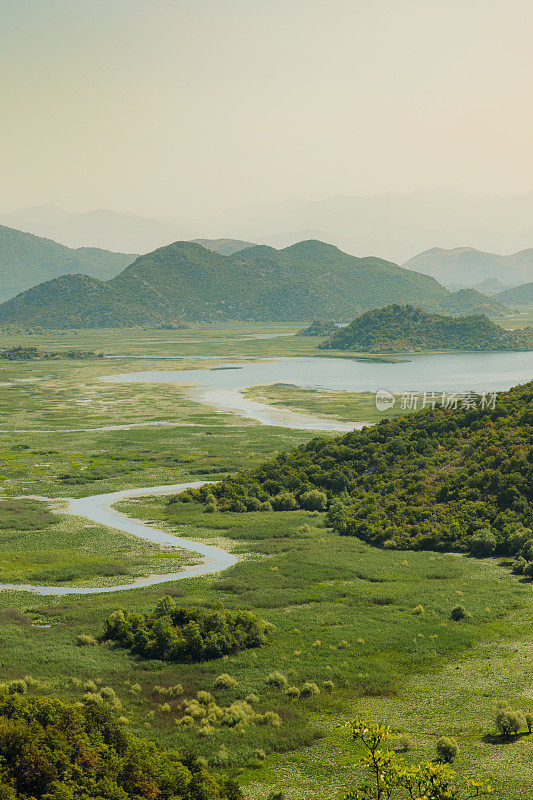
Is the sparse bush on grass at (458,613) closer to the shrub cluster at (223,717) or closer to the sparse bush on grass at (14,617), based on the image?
the shrub cluster at (223,717)

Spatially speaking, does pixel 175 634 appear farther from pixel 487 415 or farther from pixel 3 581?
pixel 487 415

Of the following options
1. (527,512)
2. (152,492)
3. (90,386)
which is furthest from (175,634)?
(90,386)

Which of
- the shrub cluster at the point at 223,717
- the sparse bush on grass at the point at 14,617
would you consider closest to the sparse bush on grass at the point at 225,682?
the shrub cluster at the point at 223,717

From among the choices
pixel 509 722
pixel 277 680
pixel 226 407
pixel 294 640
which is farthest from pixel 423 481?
pixel 226 407

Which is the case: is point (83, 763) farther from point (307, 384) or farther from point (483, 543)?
point (307, 384)

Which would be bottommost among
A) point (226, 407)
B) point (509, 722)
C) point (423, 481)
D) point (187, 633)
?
point (187, 633)
